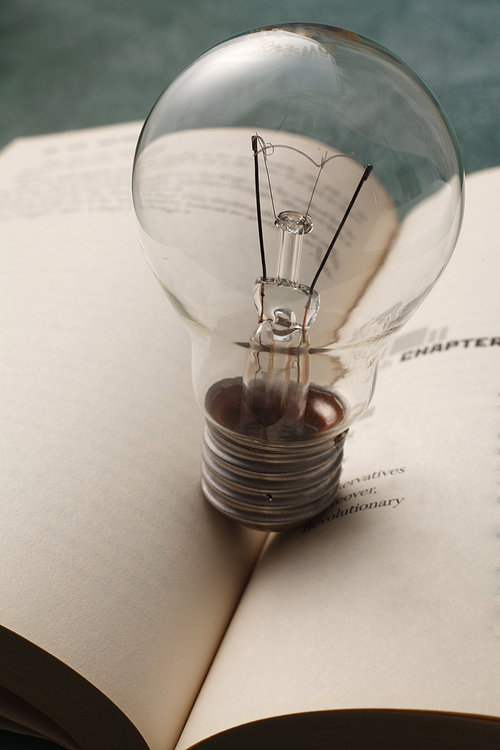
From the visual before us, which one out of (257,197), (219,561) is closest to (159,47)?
(257,197)

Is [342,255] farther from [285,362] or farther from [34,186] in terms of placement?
[34,186]

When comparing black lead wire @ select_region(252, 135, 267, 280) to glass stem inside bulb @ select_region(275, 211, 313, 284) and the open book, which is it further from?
the open book

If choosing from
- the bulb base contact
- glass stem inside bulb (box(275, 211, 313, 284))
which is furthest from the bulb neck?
glass stem inside bulb (box(275, 211, 313, 284))

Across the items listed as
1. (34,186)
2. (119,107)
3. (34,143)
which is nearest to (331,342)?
(34,186)

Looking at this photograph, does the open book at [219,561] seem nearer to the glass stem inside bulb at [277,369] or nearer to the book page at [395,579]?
the book page at [395,579]

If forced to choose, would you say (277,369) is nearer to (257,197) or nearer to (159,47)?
(257,197)

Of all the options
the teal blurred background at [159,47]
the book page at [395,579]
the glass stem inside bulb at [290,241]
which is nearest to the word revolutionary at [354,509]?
the book page at [395,579]
